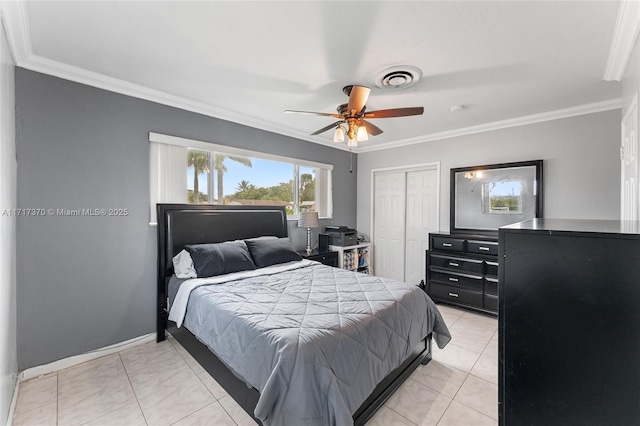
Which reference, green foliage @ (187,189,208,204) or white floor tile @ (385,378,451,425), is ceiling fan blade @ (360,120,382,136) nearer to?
green foliage @ (187,189,208,204)

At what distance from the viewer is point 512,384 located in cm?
91

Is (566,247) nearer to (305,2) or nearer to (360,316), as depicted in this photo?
(360,316)

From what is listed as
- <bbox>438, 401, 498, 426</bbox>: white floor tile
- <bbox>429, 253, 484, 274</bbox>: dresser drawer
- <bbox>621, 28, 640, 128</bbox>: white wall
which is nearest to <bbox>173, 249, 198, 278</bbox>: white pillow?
<bbox>438, 401, 498, 426</bbox>: white floor tile

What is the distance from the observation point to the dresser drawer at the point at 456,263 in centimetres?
353

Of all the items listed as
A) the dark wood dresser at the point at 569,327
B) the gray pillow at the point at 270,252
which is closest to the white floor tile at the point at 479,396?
the dark wood dresser at the point at 569,327

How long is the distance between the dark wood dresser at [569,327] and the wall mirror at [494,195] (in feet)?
10.3

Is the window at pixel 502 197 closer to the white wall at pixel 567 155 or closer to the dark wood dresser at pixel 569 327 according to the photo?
the white wall at pixel 567 155

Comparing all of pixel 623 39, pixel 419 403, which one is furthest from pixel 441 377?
pixel 623 39

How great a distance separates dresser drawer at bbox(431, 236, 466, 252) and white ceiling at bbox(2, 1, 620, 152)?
1.68m

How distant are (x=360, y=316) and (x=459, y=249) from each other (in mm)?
2505

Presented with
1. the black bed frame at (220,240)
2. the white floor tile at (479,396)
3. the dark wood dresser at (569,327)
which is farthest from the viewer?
the white floor tile at (479,396)

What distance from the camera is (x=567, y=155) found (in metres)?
3.24

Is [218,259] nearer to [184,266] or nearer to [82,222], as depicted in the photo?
[184,266]

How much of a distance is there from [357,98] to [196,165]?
2.00 metres
